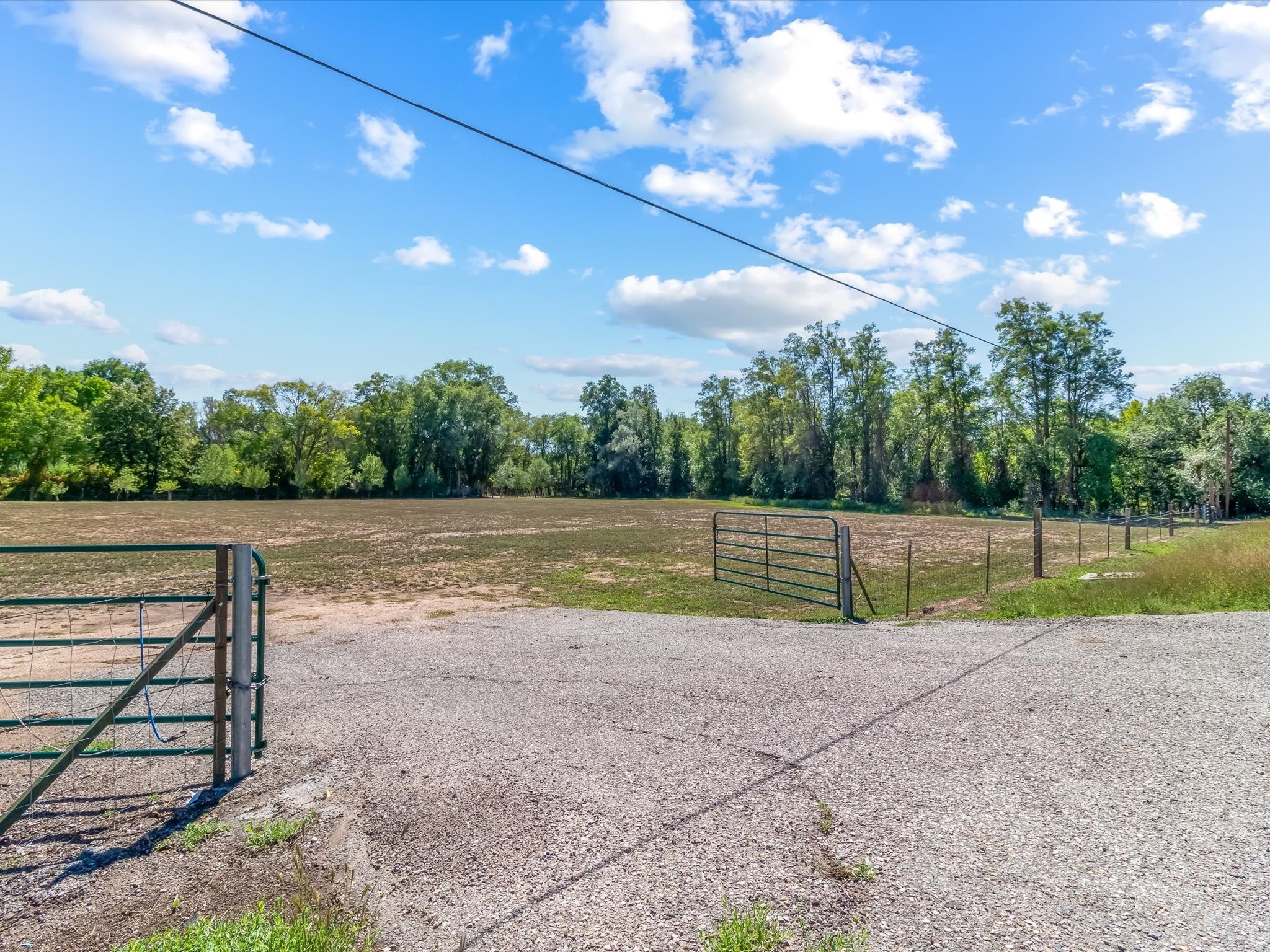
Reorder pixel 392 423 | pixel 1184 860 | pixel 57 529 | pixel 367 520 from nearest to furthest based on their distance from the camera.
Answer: pixel 1184 860 < pixel 57 529 < pixel 367 520 < pixel 392 423

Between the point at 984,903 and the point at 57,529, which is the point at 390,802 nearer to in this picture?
the point at 984,903

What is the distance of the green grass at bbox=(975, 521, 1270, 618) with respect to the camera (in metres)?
10.3

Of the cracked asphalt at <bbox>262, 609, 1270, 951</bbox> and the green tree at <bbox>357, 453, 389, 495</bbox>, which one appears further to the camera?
the green tree at <bbox>357, 453, 389, 495</bbox>

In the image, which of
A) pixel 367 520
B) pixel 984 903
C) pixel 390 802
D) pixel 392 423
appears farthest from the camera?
pixel 392 423

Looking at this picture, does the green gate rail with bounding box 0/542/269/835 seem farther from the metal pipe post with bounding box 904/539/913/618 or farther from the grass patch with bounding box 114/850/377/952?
the metal pipe post with bounding box 904/539/913/618

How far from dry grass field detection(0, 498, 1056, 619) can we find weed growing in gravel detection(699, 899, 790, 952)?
27.0ft

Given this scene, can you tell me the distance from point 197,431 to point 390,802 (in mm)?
95234

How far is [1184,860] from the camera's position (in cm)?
335

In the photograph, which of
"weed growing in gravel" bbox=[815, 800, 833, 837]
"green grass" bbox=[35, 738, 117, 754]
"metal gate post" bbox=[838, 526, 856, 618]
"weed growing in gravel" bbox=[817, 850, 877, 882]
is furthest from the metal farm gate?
"green grass" bbox=[35, 738, 117, 754]

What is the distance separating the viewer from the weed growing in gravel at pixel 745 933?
2.79 m

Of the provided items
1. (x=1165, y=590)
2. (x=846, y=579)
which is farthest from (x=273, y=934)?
(x=1165, y=590)

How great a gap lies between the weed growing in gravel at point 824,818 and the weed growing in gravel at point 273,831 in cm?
284

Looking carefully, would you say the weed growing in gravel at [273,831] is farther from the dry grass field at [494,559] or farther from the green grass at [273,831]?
the dry grass field at [494,559]

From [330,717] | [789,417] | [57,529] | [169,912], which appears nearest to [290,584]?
[330,717]
